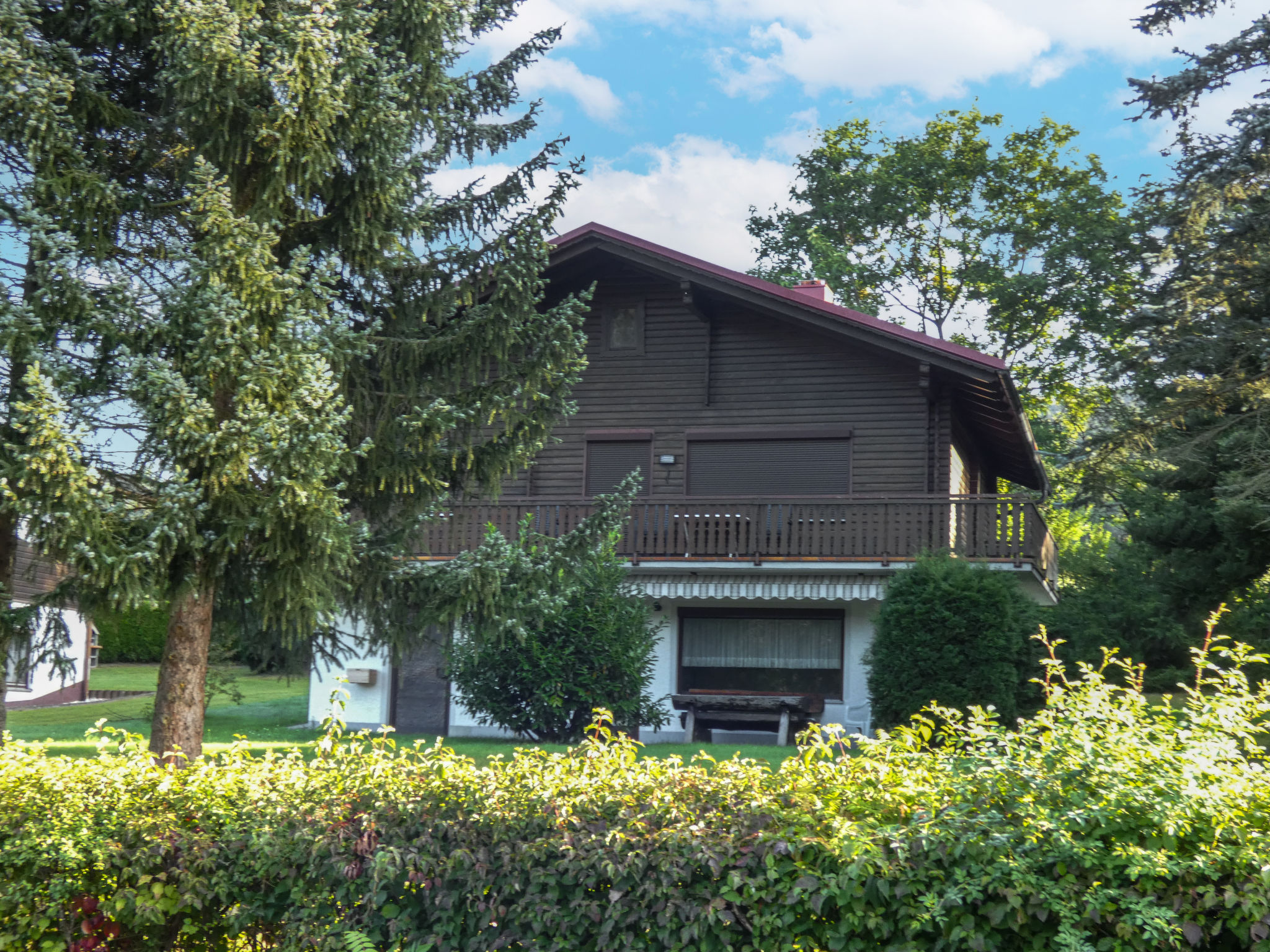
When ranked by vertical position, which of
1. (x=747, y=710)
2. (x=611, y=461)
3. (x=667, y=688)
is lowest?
(x=747, y=710)

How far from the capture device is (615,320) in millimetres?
22328

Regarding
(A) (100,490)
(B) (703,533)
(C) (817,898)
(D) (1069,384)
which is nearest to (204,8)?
(A) (100,490)

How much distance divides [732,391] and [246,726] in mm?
10529

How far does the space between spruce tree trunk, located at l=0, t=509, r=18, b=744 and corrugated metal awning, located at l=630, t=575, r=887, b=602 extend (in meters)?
10.2

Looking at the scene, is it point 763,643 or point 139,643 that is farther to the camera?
point 139,643

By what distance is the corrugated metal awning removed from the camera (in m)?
19.2

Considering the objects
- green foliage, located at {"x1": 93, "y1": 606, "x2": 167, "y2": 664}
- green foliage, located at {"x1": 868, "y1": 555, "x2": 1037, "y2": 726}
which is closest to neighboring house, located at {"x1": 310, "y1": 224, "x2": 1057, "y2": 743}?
green foliage, located at {"x1": 868, "y1": 555, "x2": 1037, "y2": 726}

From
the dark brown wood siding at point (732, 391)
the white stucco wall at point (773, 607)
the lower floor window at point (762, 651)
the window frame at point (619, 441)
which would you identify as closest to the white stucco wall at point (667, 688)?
the white stucco wall at point (773, 607)

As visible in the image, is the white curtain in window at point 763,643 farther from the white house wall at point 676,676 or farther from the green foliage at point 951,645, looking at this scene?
the green foliage at point 951,645

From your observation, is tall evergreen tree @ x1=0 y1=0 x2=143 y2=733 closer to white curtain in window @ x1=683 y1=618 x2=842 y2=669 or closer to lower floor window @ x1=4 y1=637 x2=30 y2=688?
lower floor window @ x1=4 y1=637 x2=30 y2=688

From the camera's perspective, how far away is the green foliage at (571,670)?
16.4 m

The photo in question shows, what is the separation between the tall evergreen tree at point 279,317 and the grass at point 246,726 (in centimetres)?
182

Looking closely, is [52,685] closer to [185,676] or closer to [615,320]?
[615,320]

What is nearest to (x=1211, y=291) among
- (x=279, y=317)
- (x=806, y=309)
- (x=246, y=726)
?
(x=806, y=309)
